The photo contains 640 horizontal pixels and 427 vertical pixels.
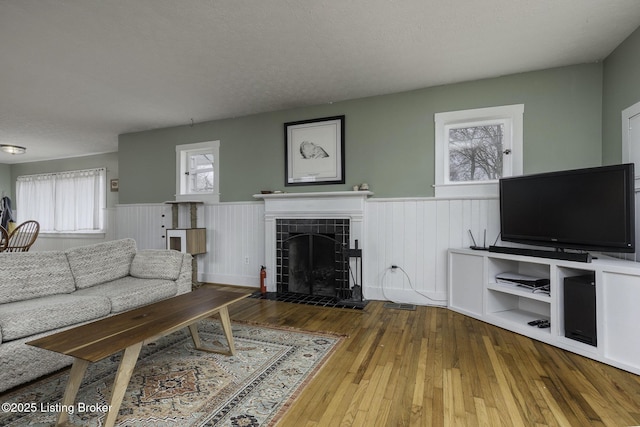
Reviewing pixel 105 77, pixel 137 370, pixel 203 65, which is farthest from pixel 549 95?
pixel 105 77

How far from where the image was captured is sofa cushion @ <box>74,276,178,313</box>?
7.78 ft

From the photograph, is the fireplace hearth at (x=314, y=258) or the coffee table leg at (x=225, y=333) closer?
the coffee table leg at (x=225, y=333)

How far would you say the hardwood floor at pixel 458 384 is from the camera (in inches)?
58.7

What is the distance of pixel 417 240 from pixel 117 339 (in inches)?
116

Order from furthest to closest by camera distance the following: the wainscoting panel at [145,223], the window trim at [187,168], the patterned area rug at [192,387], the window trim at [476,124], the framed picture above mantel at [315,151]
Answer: the wainscoting panel at [145,223]
the window trim at [187,168]
the framed picture above mantel at [315,151]
the window trim at [476,124]
the patterned area rug at [192,387]

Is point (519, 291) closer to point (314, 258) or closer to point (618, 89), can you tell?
point (618, 89)

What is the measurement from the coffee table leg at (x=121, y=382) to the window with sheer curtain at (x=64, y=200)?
6132 mm

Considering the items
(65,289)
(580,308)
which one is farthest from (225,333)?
(580,308)

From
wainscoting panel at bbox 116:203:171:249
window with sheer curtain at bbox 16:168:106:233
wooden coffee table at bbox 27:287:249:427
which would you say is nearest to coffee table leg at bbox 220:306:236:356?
wooden coffee table at bbox 27:287:249:427

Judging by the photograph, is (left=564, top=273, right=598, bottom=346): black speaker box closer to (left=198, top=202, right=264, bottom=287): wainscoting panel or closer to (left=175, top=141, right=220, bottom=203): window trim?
(left=198, top=202, right=264, bottom=287): wainscoting panel

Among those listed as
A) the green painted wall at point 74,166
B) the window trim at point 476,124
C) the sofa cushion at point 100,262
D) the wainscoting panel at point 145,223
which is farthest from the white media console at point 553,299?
the green painted wall at point 74,166

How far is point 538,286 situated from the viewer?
2543mm

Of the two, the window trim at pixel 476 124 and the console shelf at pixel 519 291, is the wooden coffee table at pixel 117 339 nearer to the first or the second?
the console shelf at pixel 519 291

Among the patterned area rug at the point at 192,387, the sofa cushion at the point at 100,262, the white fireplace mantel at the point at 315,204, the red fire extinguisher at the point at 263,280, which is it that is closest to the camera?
the patterned area rug at the point at 192,387
